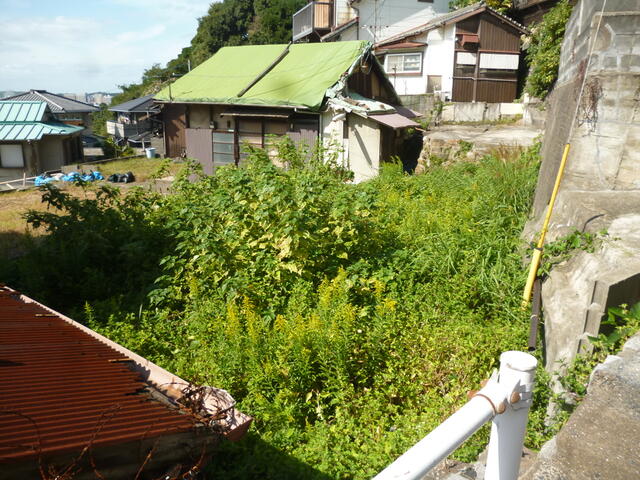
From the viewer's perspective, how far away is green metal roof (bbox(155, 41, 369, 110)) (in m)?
14.7

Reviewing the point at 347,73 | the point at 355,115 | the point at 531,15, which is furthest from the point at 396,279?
the point at 531,15

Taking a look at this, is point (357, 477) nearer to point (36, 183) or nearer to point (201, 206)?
point (201, 206)

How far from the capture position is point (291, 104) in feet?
47.1

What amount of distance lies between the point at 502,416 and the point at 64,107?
36.8 meters

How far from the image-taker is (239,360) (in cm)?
475

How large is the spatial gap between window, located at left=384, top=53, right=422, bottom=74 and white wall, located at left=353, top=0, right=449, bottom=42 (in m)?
3.74

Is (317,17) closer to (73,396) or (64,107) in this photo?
(64,107)

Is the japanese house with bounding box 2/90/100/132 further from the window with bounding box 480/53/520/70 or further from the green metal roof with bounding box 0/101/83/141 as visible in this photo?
the window with bounding box 480/53/520/70

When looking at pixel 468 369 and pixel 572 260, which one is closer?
pixel 468 369

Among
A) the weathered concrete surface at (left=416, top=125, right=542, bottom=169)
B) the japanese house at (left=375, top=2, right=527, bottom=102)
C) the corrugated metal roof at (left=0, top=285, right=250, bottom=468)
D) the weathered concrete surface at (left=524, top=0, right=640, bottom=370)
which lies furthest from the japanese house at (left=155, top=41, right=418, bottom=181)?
the corrugated metal roof at (left=0, top=285, right=250, bottom=468)

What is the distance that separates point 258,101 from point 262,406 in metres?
12.2

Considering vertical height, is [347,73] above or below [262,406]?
above

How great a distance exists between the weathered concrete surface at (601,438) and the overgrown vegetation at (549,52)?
15.7 m

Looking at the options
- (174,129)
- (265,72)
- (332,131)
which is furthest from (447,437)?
(174,129)
